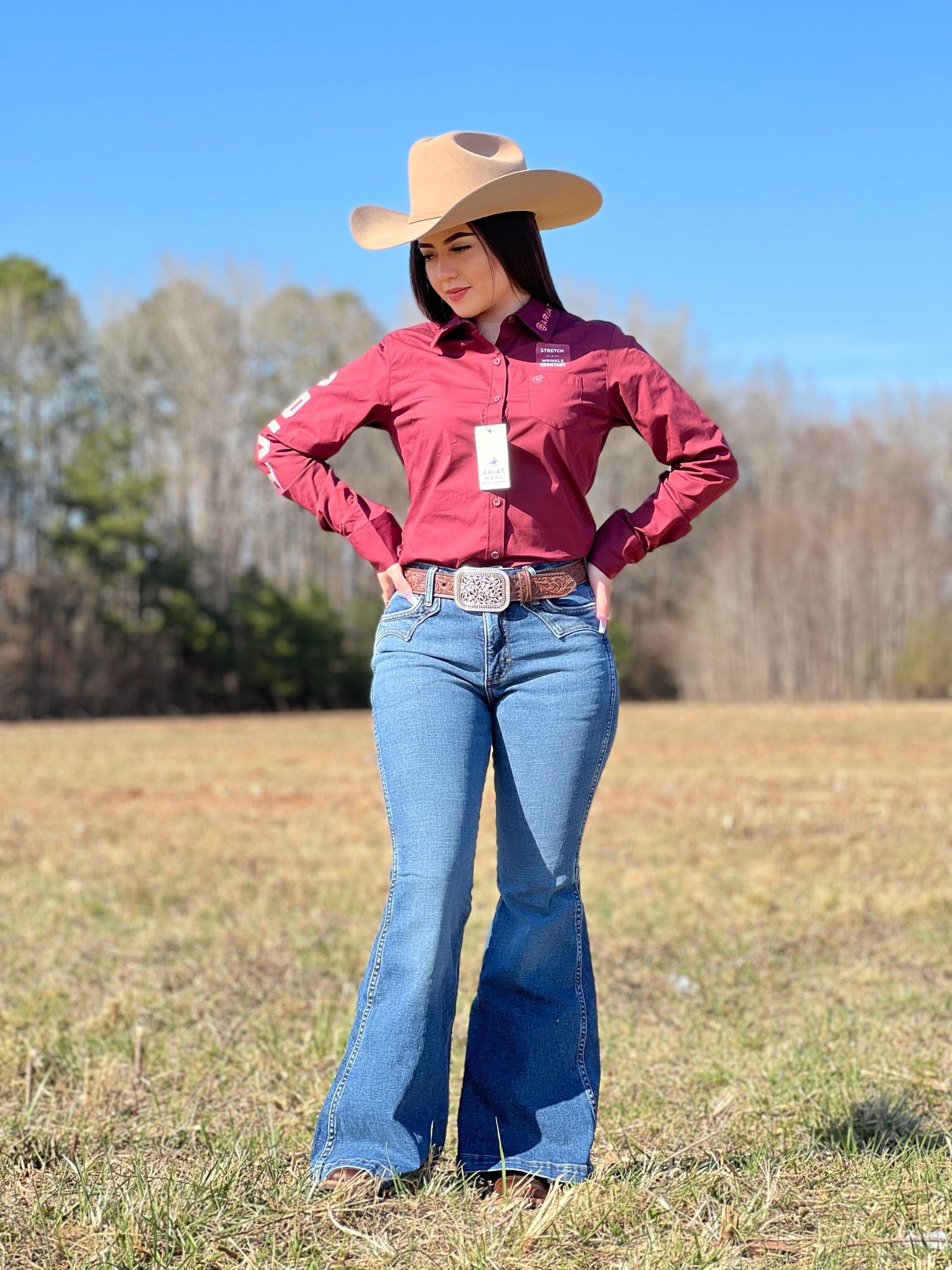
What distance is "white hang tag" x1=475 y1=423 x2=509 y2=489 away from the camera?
2658 millimetres

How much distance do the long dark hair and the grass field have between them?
1.88 meters

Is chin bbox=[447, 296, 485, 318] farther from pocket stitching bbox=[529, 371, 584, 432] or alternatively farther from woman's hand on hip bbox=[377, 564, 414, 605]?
woman's hand on hip bbox=[377, 564, 414, 605]

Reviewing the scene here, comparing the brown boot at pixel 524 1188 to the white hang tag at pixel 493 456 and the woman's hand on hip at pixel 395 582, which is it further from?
the white hang tag at pixel 493 456

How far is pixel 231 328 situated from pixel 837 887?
114 feet

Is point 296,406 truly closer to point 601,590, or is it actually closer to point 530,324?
point 530,324

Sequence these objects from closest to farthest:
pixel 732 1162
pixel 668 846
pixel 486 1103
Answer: pixel 486 1103 < pixel 732 1162 < pixel 668 846

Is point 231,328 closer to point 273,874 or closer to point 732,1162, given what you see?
point 273,874

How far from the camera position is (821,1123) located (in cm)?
335

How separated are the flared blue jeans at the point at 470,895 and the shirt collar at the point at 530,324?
1.70 feet

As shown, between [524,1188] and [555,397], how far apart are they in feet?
5.34

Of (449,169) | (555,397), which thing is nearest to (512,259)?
(449,169)

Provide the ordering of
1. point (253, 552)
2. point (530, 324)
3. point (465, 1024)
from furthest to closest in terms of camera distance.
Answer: point (253, 552)
point (465, 1024)
point (530, 324)

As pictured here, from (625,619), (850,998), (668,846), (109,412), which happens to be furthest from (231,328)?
(850,998)

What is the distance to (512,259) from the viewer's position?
284 centimetres
